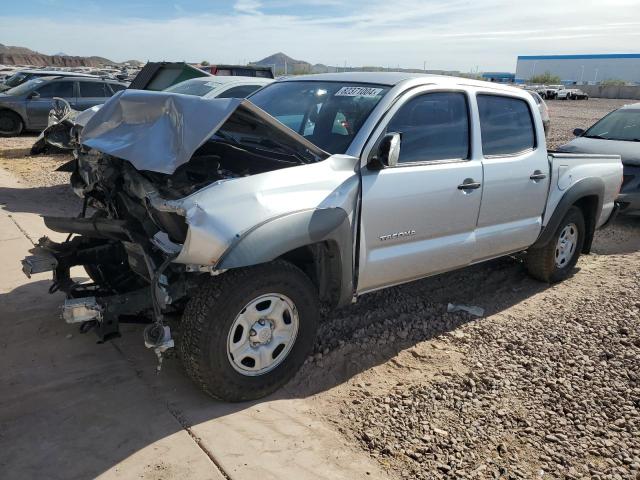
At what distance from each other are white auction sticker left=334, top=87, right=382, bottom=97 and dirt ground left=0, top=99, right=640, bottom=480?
179 centimetres

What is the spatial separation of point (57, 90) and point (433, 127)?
13.9 m

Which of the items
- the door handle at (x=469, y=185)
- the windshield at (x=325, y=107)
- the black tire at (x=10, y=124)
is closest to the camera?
the windshield at (x=325, y=107)

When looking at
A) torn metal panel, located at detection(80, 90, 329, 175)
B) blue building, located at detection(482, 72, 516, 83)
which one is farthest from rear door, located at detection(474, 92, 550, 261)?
blue building, located at detection(482, 72, 516, 83)

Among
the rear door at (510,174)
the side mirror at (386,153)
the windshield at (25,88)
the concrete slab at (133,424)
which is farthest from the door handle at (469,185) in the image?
the windshield at (25,88)

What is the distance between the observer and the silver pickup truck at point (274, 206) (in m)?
2.98

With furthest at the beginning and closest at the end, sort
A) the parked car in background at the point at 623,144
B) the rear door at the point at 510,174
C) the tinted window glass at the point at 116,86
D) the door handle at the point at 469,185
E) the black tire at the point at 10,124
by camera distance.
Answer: the tinted window glass at the point at 116,86
the black tire at the point at 10,124
the parked car in background at the point at 623,144
the rear door at the point at 510,174
the door handle at the point at 469,185

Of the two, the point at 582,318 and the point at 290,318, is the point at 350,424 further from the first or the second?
the point at 582,318

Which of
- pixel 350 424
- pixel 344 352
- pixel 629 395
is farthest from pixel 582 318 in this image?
pixel 350 424

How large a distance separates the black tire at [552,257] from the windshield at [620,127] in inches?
152

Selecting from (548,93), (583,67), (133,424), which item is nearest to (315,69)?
(548,93)

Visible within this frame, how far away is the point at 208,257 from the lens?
9.27ft

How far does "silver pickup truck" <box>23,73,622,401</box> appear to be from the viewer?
2.98 m

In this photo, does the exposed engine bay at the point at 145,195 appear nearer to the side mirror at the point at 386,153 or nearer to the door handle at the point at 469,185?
the side mirror at the point at 386,153

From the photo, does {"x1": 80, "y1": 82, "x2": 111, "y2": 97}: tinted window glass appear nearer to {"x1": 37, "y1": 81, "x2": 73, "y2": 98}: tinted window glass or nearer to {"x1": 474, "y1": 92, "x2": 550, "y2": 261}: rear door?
{"x1": 37, "y1": 81, "x2": 73, "y2": 98}: tinted window glass
